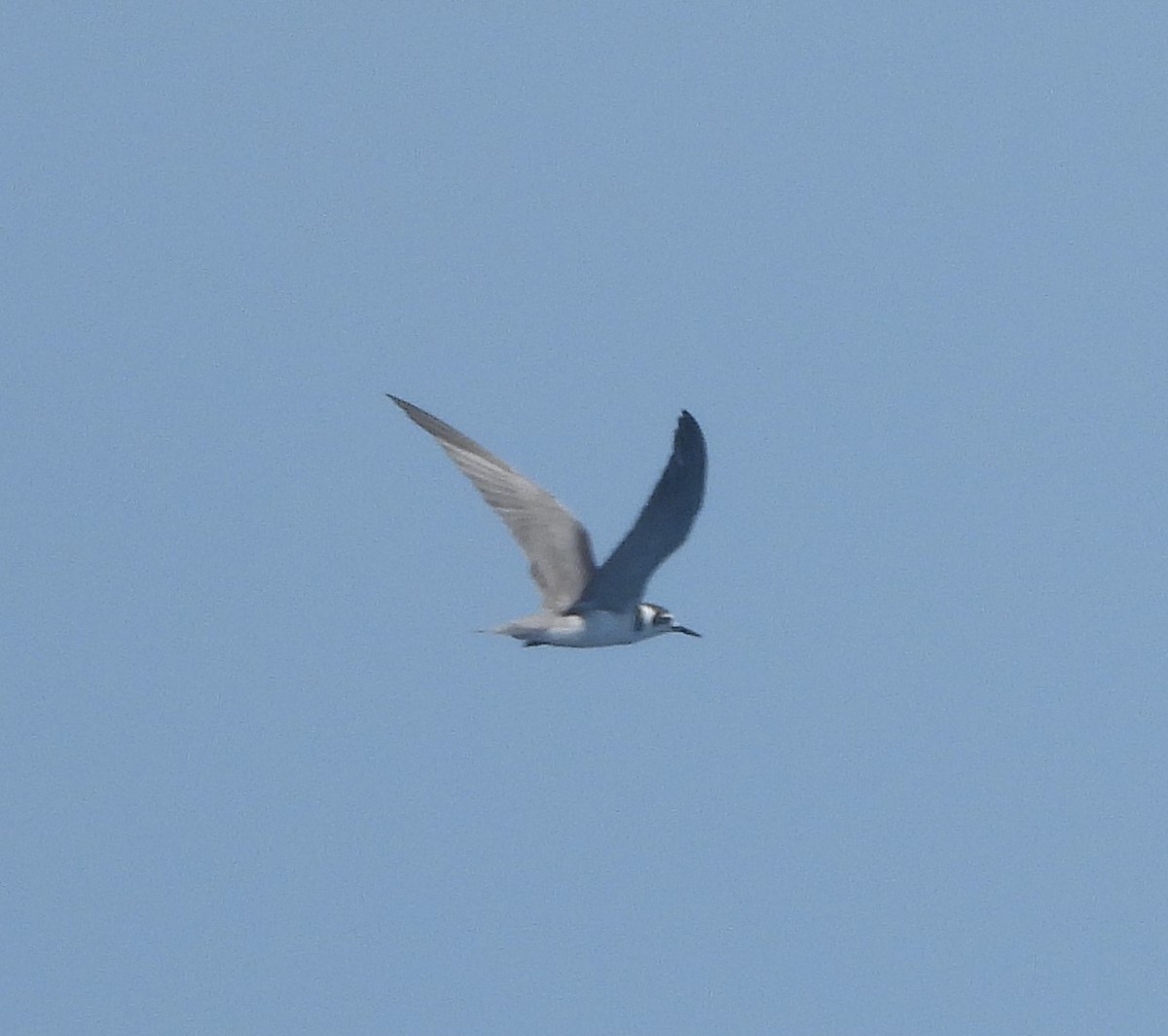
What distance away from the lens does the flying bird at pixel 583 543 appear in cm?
2425

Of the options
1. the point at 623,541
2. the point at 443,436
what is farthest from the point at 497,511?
the point at 623,541

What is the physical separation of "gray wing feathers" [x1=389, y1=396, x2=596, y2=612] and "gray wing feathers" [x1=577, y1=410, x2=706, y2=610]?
0.59 metres

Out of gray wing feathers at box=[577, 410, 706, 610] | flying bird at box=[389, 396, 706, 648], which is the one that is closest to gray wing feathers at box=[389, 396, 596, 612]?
flying bird at box=[389, 396, 706, 648]

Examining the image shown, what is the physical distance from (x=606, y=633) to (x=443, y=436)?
361 cm

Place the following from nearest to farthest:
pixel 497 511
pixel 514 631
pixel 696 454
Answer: pixel 696 454
pixel 514 631
pixel 497 511

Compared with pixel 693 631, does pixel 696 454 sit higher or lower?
higher

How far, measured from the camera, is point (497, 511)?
92.7ft

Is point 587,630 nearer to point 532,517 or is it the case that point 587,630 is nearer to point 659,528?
point 532,517

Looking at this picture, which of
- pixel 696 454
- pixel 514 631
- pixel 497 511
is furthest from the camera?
pixel 497 511

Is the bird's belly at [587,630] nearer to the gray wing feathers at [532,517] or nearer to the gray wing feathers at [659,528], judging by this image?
the gray wing feathers at [659,528]

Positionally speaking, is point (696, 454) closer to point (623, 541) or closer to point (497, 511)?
point (623, 541)

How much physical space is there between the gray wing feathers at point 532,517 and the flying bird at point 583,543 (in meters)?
0.01

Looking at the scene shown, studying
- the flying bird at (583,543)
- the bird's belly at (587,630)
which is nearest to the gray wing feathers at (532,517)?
the flying bird at (583,543)

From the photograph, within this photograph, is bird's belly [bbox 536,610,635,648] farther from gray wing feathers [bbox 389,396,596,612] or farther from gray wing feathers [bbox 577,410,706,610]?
gray wing feathers [bbox 389,396,596,612]
